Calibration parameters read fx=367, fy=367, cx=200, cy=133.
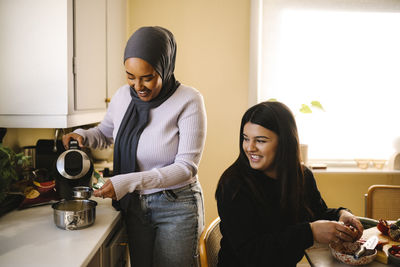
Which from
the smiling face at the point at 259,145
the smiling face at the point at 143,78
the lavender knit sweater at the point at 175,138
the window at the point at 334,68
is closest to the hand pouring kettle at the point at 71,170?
the lavender knit sweater at the point at 175,138

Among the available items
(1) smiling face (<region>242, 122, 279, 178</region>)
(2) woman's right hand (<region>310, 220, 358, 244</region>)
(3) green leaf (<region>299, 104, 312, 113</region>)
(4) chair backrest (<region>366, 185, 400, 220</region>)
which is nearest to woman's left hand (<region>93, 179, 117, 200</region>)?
(1) smiling face (<region>242, 122, 279, 178</region>)

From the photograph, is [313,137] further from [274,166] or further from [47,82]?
[47,82]

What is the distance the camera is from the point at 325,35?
116 inches

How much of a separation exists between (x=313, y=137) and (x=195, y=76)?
3.58 ft

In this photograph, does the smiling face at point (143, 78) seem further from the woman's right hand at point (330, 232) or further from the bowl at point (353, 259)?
the bowl at point (353, 259)

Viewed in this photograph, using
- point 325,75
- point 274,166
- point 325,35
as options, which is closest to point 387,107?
point 325,75

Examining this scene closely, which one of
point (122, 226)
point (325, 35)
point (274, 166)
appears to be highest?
point (325, 35)

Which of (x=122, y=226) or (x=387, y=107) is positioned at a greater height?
(x=387, y=107)

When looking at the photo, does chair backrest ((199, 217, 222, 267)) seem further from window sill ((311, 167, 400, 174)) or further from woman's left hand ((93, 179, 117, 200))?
window sill ((311, 167, 400, 174))

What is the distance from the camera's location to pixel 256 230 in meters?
1.29

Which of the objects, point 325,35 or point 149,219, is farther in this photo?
point 325,35

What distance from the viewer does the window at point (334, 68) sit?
2928mm

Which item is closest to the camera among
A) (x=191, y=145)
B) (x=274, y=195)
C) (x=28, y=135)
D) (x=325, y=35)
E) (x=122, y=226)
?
(x=274, y=195)

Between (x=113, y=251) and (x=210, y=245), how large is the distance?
0.44m
